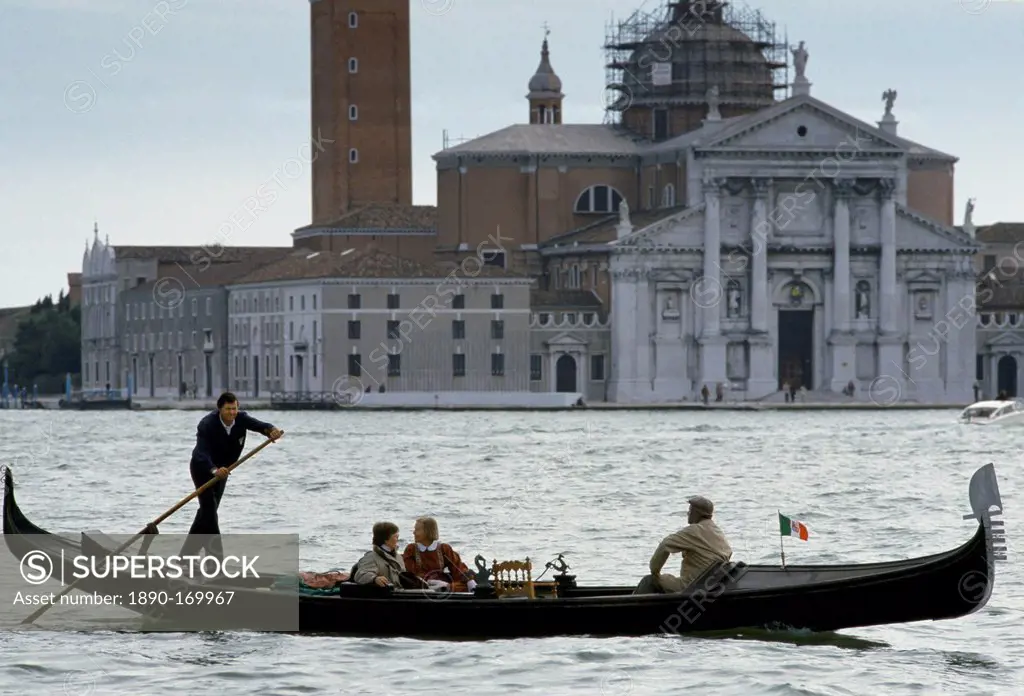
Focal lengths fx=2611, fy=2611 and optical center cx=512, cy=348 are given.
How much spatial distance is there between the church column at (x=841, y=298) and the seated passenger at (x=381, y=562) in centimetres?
6983

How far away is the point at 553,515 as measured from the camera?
33094 millimetres

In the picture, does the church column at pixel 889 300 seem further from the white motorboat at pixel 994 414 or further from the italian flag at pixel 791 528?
the italian flag at pixel 791 528

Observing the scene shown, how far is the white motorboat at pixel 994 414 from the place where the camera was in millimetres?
70750

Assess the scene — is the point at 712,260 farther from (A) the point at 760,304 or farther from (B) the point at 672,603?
(B) the point at 672,603

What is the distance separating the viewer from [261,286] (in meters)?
91.6

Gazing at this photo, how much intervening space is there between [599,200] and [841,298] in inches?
420

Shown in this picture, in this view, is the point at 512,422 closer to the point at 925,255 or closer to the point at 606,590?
the point at 925,255

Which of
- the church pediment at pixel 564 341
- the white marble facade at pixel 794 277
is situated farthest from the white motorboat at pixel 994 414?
the church pediment at pixel 564 341

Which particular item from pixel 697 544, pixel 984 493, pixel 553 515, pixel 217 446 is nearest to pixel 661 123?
pixel 553 515

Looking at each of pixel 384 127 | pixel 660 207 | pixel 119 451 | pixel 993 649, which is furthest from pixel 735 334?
pixel 993 649

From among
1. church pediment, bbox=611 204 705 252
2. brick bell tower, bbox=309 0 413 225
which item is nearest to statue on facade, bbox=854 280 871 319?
church pediment, bbox=611 204 705 252

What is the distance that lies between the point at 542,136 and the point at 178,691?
3065 inches

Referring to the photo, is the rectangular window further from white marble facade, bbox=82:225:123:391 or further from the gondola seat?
the gondola seat

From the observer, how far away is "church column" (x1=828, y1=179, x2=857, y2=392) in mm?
88250
